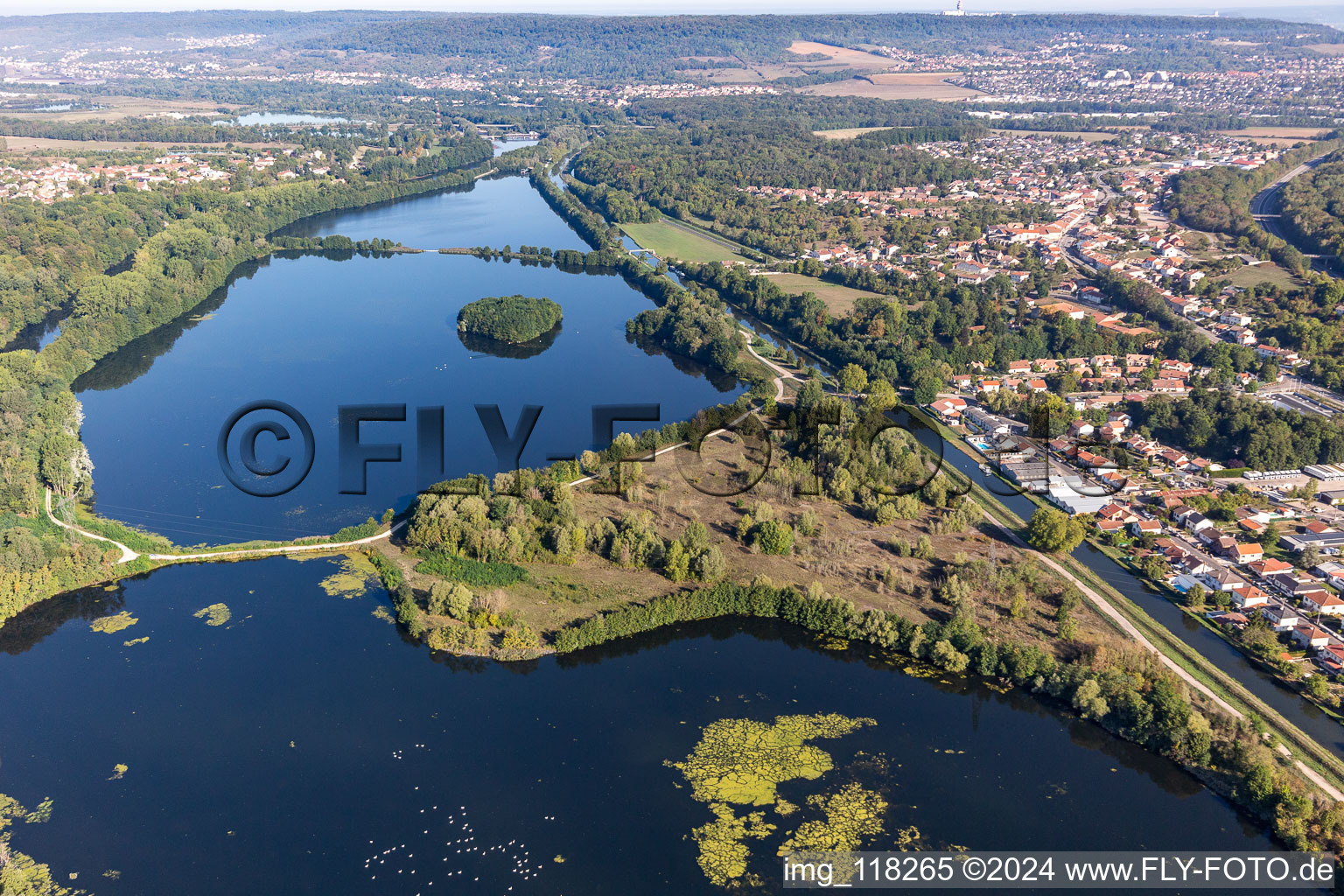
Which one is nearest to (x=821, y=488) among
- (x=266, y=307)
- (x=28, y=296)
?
(x=266, y=307)

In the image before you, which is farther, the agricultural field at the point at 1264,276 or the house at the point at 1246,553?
the agricultural field at the point at 1264,276

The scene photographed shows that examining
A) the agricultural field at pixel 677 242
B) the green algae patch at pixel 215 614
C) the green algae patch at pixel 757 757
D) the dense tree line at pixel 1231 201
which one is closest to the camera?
the green algae patch at pixel 757 757

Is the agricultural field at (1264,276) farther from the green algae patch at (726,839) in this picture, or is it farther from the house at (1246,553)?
the green algae patch at (726,839)

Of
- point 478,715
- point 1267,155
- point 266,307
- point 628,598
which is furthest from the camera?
point 1267,155

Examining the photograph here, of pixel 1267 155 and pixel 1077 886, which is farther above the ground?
pixel 1267 155

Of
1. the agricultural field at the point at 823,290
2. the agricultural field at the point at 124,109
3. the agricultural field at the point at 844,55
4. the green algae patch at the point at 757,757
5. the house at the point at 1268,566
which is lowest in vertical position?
the green algae patch at the point at 757,757

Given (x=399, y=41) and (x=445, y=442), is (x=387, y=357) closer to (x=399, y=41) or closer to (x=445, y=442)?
(x=445, y=442)

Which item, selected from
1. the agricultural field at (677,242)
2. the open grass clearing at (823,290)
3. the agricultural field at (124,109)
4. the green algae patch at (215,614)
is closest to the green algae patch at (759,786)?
the green algae patch at (215,614)

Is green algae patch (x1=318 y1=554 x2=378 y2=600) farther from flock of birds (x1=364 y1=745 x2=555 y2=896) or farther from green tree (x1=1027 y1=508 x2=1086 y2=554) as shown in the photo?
green tree (x1=1027 y1=508 x2=1086 y2=554)
